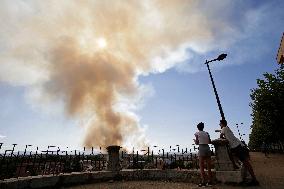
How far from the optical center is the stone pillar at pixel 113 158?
920 cm

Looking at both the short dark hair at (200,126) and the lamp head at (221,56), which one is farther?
the lamp head at (221,56)

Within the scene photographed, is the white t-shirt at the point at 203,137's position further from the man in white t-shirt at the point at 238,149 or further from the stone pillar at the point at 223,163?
the man in white t-shirt at the point at 238,149

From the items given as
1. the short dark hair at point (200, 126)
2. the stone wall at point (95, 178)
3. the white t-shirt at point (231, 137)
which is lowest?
the stone wall at point (95, 178)

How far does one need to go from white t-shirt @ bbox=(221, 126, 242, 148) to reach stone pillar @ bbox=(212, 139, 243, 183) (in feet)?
0.64

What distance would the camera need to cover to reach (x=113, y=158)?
931cm

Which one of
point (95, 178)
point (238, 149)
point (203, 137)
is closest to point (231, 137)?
point (238, 149)

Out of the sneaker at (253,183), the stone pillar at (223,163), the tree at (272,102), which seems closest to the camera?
the sneaker at (253,183)

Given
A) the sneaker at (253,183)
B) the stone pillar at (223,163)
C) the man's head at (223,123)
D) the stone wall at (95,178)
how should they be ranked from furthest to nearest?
the man's head at (223,123), the stone pillar at (223,163), the stone wall at (95,178), the sneaker at (253,183)

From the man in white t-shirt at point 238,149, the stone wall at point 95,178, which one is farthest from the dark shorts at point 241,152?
the stone wall at point 95,178

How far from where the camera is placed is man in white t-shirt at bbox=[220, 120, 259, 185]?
624 centimetres

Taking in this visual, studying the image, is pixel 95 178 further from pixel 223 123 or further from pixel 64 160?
pixel 223 123

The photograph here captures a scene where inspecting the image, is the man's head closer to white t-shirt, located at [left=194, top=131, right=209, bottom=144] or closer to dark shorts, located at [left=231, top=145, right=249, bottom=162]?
white t-shirt, located at [left=194, top=131, right=209, bottom=144]

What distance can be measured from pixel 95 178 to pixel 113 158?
1040mm

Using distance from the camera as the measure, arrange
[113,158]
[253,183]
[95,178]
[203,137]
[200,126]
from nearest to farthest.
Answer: [253,183]
[203,137]
[200,126]
[95,178]
[113,158]
